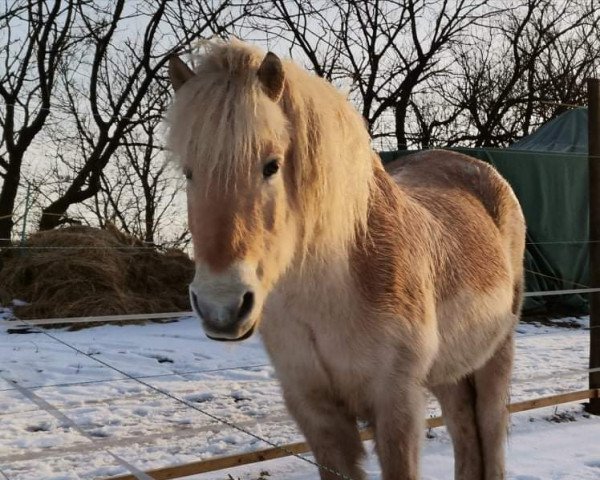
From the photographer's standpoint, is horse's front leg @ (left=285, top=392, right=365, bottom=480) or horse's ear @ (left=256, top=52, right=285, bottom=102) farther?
horse's front leg @ (left=285, top=392, right=365, bottom=480)

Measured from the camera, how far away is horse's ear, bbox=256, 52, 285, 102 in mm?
1606

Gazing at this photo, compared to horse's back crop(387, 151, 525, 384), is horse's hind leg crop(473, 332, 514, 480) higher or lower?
lower

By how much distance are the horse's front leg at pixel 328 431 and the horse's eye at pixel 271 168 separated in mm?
800

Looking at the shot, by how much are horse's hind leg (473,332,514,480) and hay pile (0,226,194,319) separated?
4.83 meters

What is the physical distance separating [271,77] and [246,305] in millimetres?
Result: 609

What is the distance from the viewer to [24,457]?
304 cm

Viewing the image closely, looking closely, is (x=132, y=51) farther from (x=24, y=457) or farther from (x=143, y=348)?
(x=24, y=457)

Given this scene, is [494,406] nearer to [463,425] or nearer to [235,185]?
[463,425]

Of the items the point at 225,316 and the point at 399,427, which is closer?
the point at 225,316

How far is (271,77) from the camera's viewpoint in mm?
1613

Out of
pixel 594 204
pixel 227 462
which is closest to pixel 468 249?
pixel 227 462

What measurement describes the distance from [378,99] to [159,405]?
327 inches

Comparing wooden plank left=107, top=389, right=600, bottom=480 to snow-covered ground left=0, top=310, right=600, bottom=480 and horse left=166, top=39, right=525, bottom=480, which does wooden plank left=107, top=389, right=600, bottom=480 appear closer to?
snow-covered ground left=0, top=310, right=600, bottom=480

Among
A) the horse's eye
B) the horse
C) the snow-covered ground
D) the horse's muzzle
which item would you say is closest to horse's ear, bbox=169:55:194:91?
the horse
